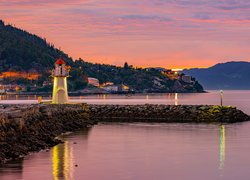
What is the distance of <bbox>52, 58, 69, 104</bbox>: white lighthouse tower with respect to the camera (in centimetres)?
6550

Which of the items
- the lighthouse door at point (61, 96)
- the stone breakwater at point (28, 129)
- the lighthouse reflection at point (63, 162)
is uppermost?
the lighthouse door at point (61, 96)

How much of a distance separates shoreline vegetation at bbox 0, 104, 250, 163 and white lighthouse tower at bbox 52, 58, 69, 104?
2.14 metres

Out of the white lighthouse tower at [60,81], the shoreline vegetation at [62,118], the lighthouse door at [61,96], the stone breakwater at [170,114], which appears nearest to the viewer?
the shoreline vegetation at [62,118]

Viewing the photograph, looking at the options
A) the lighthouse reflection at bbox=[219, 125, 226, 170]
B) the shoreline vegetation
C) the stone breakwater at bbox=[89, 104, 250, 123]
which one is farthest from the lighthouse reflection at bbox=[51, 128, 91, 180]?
the stone breakwater at bbox=[89, 104, 250, 123]

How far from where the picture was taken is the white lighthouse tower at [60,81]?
65.5m

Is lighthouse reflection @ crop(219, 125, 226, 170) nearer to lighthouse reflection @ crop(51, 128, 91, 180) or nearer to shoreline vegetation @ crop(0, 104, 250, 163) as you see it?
lighthouse reflection @ crop(51, 128, 91, 180)

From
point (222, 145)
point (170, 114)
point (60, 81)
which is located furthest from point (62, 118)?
point (170, 114)

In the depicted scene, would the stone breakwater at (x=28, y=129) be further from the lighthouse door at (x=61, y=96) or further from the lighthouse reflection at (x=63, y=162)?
the lighthouse door at (x=61, y=96)

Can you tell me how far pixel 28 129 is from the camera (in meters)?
35.7

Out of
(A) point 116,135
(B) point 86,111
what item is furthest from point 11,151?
(B) point 86,111

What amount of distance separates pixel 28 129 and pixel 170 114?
3471cm

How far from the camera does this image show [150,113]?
7025 centimetres

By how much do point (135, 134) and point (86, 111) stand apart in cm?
2050

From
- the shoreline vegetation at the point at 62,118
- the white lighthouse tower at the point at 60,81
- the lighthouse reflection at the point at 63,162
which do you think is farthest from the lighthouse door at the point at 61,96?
the lighthouse reflection at the point at 63,162
